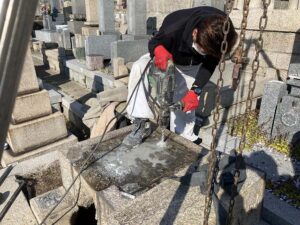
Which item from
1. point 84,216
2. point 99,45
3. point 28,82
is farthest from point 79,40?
point 84,216

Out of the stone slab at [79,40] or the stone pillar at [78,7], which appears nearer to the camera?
the stone slab at [79,40]

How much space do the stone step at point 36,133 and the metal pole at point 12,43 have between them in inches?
150

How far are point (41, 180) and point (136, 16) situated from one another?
7889 mm

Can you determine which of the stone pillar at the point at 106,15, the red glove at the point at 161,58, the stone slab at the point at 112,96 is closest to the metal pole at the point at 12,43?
the red glove at the point at 161,58

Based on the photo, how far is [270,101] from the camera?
4590mm

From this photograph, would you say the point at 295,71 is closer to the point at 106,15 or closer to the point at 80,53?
the point at 80,53

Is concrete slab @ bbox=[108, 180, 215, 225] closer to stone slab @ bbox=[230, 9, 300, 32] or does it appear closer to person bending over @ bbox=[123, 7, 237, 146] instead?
person bending over @ bbox=[123, 7, 237, 146]

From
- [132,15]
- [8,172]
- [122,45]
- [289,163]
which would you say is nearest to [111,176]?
[8,172]

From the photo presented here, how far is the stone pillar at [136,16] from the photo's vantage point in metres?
9.80

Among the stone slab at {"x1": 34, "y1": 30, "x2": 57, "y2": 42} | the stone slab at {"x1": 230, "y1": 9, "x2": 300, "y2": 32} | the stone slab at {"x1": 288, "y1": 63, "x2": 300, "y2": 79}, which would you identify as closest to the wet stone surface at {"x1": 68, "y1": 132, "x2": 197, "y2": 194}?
the stone slab at {"x1": 288, "y1": 63, "x2": 300, "y2": 79}

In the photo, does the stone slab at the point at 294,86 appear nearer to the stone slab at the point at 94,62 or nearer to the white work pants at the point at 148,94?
the white work pants at the point at 148,94

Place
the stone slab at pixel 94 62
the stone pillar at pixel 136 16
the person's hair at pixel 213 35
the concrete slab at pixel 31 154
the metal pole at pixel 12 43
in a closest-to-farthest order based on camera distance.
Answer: the metal pole at pixel 12 43 → the person's hair at pixel 213 35 → the concrete slab at pixel 31 154 → the stone slab at pixel 94 62 → the stone pillar at pixel 136 16

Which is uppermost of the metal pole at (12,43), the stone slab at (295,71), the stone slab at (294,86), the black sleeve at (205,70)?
the metal pole at (12,43)

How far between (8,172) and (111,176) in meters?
1.56
